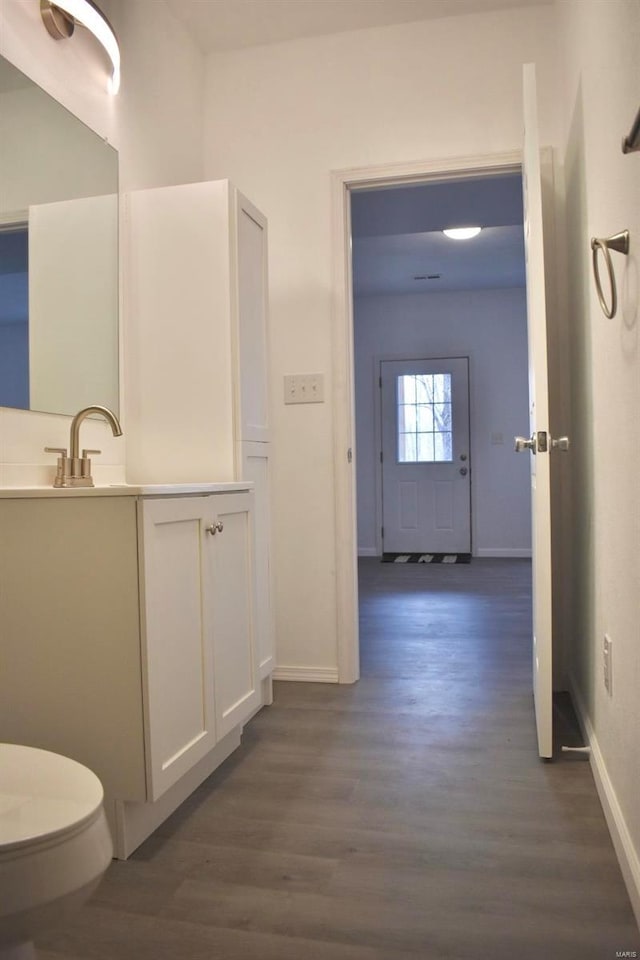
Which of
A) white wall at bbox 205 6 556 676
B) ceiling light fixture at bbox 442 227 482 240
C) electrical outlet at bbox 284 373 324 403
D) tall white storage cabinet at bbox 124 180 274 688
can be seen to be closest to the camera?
tall white storage cabinet at bbox 124 180 274 688

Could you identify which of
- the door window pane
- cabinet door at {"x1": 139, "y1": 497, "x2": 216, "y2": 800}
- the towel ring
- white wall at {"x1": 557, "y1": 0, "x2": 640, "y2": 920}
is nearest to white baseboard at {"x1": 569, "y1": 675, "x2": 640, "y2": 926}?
white wall at {"x1": 557, "y1": 0, "x2": 640, "y2": 920}

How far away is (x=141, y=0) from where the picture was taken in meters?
2.48

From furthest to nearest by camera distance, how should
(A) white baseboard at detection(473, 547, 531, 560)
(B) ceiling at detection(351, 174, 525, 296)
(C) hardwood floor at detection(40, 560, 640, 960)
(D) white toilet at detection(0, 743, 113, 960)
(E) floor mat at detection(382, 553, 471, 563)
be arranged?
(A) white baseboard at detection(473, 547, 531, 560) < (E) floor mat at detection(382, 553, 471, 563) < (B) ceiling at detection(351, 174, 525, 296) < (C) hardwood floor at detection(40, 560, 640, 960) < (D) white toilet at detection(0, 743, 113, 960)

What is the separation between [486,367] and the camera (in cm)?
671

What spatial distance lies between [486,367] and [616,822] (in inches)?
218

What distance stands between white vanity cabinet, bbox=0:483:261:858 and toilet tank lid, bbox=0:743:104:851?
1.42ft

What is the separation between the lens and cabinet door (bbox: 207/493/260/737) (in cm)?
188

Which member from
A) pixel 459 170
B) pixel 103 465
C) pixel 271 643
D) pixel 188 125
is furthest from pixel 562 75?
pixel 271 643

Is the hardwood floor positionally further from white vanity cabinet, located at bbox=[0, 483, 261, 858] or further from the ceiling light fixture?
the ceiling light fixture

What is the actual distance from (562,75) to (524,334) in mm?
4280

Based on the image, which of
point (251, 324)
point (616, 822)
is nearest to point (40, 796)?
point (616, 822)

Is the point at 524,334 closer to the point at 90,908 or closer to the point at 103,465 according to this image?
the point at 103,465

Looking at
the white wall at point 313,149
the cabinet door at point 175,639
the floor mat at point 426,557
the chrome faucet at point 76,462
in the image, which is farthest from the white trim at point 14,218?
the floor mat at point 426,557

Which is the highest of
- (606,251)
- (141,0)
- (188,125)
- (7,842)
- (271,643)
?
(141,0)
